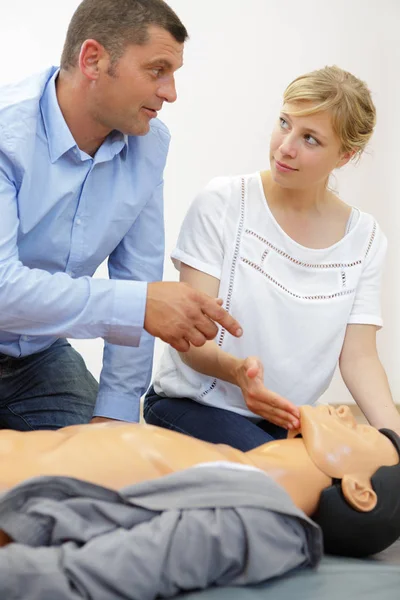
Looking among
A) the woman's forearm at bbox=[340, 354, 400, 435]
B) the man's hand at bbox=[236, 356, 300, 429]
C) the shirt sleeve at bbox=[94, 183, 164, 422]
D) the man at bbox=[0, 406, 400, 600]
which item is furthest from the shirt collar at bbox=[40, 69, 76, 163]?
the woman's forearm at bbox=[340, 354, 400, 435]

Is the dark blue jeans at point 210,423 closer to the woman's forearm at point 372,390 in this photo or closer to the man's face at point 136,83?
the woman's forearm at point 372,390

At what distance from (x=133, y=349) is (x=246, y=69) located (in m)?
2.30

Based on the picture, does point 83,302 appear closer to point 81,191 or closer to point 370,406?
point 81,191

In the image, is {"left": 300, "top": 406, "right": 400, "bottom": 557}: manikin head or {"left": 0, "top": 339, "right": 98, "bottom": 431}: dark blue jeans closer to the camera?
{"left": 300, "top": 406, "right": 400, "bottom": 557}: manikin head

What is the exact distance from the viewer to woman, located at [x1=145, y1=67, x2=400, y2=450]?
214 centimetres

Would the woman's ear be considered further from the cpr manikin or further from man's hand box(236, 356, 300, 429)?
the cpr manikin

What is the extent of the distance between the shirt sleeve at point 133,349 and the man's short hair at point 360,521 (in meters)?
0.79

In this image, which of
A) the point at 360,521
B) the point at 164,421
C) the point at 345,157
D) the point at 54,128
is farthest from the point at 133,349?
the point at 360,521

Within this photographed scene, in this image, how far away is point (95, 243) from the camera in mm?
2184

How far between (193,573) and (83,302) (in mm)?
804

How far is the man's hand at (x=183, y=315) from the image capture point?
185cm

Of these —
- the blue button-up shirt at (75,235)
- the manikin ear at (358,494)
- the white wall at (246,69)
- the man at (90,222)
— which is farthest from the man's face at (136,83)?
the white wall at (246,69)

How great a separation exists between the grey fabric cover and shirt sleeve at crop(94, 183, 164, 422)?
2.97 feet

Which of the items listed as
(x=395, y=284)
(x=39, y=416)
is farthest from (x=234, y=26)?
(x=39, y=416)
